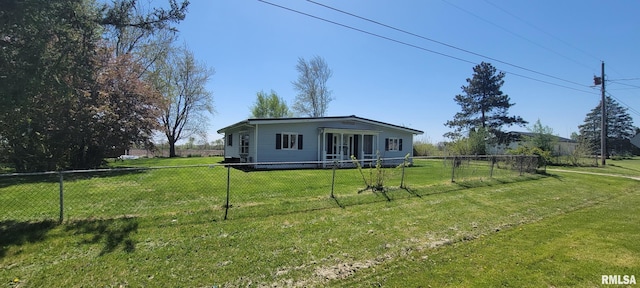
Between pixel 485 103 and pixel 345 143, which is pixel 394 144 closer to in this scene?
pixel 345 143

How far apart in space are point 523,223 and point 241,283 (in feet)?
18.7

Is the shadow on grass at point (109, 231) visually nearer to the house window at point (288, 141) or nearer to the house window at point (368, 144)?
the house window at point (288, 141)

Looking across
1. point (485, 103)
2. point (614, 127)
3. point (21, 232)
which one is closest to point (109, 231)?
point (21, 232)

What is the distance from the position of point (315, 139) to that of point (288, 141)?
169cm

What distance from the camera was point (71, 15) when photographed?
245 inches

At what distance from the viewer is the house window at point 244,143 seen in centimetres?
1793

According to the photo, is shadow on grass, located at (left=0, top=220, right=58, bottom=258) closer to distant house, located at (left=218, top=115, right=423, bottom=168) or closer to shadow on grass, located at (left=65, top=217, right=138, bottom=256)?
shadow on grass, located at (left=65, top=217, right=138, bottom=256)

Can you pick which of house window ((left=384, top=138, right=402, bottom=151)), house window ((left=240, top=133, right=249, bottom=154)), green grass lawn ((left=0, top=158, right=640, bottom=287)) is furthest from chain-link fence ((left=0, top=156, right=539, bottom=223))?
house window ((left=384, top=138, right=402, bottom=151))

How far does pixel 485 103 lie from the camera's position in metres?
36.3

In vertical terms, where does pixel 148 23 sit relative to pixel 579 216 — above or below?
above

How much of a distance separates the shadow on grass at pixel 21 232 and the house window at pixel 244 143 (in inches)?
513

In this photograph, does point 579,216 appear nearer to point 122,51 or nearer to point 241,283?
point 241,283

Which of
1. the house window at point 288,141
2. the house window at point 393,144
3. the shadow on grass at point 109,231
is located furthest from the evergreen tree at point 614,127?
the shadow on grass at point 109,231

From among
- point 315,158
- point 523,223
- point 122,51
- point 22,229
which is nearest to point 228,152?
point 315,158
